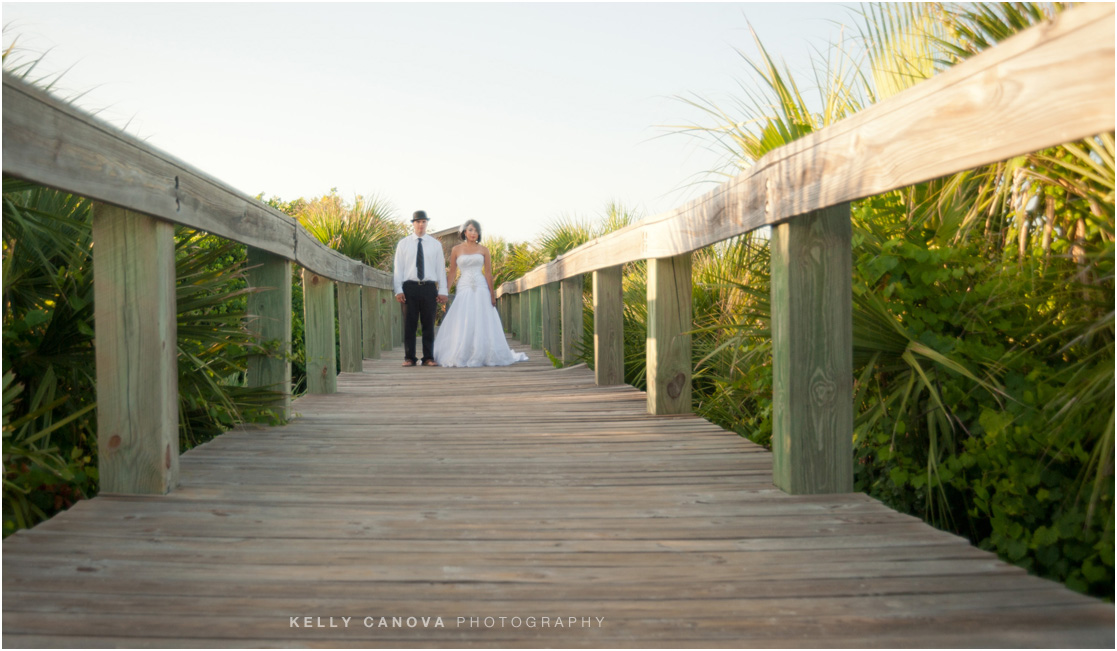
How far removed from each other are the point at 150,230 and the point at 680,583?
2.03 metres

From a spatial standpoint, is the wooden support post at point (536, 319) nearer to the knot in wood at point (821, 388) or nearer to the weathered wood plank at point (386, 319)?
the weathered wood plank at point (386, 319)

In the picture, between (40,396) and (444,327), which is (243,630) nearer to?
(40,396)

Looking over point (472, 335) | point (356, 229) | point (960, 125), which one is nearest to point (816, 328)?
point (960, 125)

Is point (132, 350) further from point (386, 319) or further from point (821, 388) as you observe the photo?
point (386, 319)

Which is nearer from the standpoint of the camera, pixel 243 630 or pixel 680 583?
pixel 243 630

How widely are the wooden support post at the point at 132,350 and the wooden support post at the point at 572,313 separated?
17.2ft

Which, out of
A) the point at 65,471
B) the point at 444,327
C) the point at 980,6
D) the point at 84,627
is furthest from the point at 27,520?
the point at 444,327

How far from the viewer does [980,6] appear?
4.00 meters

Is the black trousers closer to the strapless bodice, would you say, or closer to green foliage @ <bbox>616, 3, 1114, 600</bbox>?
the strapless bodice

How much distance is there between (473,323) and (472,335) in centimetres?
14

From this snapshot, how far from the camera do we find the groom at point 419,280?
Result: 9188mm

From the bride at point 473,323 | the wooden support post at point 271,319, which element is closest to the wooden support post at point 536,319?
the bride at point 473,323

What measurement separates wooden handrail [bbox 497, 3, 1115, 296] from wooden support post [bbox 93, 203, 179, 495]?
6.85 ft

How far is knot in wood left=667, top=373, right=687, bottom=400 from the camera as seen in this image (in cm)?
472
